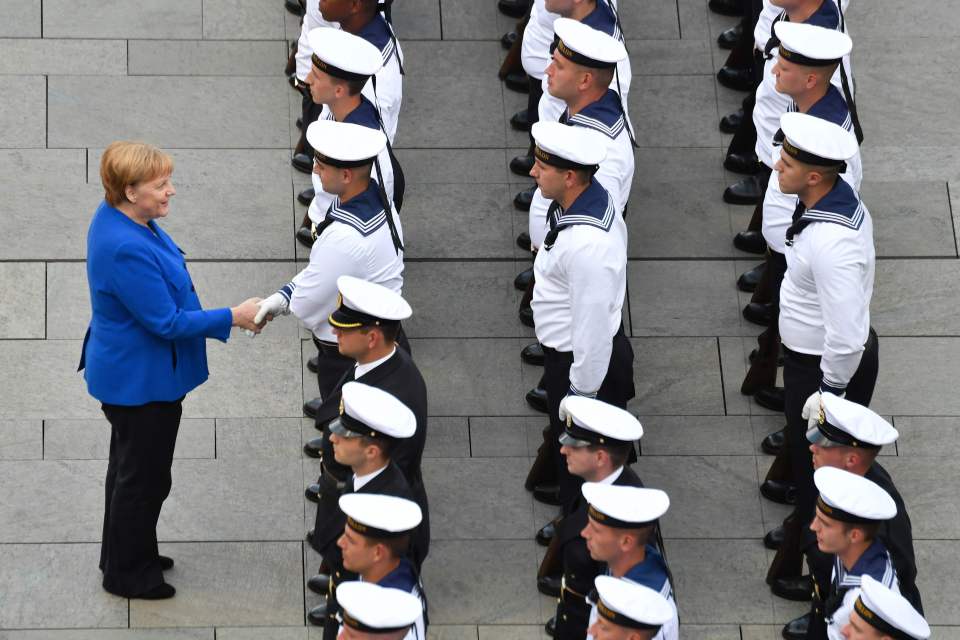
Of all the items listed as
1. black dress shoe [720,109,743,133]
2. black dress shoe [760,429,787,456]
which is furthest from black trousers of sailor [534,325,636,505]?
black dress shoe [720,109,743,133]

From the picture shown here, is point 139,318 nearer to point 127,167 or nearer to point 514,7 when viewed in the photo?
point 127,167

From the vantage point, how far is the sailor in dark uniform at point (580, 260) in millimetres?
7844

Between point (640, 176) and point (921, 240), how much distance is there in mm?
1522

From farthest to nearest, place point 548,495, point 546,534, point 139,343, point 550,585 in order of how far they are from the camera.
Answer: point 548,495 → point 546,534 → point 550,585 → point 139,343

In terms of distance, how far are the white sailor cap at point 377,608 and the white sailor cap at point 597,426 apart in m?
1.14

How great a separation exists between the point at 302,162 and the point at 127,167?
2789mm

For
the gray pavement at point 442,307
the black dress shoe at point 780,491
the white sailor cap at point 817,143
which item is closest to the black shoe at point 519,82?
the gray pavement at point 442,307

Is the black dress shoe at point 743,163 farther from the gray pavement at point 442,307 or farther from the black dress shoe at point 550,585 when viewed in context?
the black dress shoe at point 550,585

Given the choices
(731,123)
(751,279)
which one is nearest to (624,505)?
(751,279)

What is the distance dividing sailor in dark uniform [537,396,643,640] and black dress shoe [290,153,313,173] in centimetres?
313

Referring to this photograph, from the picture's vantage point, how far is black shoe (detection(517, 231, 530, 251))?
382 inches

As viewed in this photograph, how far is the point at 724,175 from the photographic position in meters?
10.1

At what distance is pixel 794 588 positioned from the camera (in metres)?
8.27

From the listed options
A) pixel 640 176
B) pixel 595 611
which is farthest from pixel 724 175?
pixel 595 611
